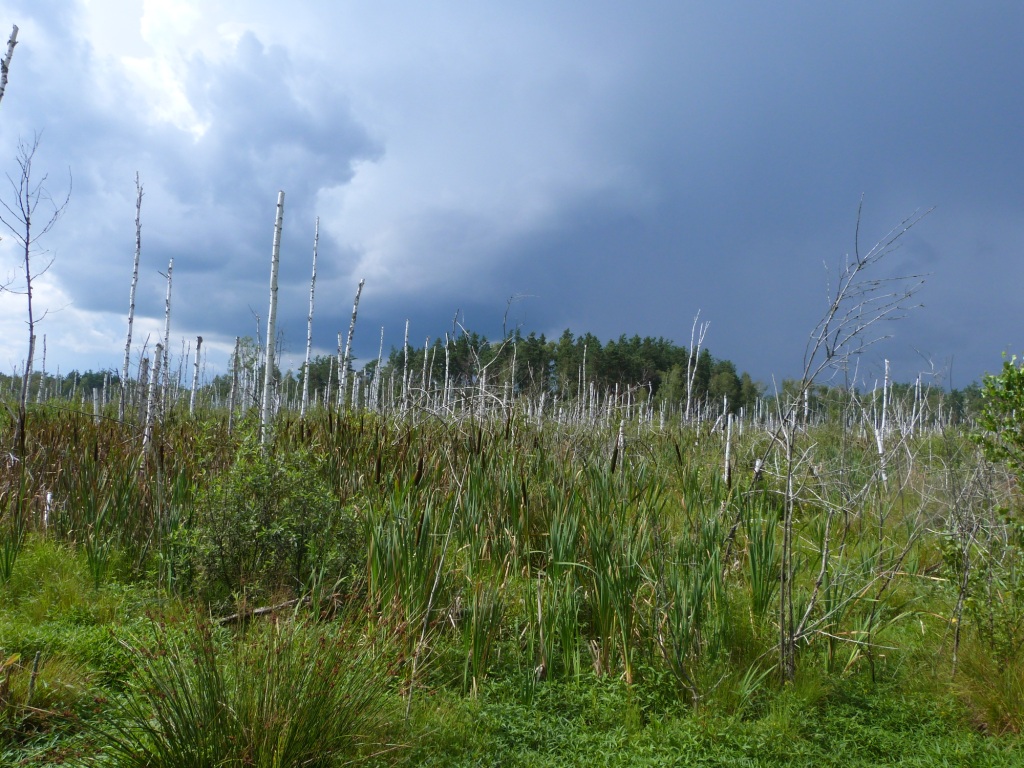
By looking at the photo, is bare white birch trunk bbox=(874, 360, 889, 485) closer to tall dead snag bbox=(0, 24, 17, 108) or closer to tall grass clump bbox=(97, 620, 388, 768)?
tall grass clump bbox=(97, 620, 388, 768)

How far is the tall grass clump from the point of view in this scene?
7.86ft

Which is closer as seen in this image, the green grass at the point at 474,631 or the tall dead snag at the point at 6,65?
the green grass at the point at 474,631

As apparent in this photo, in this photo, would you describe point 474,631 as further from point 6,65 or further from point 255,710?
point 6,65

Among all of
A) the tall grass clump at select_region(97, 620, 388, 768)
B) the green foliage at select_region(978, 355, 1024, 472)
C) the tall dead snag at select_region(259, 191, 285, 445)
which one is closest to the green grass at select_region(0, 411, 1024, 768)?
the tall grass clump at select_region(97, 620, 388, 768)

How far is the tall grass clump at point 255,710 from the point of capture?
2.40 metres

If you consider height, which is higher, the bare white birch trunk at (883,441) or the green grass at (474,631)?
the bare white birch trunk at (883,441)

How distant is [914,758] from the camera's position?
10.4 feet

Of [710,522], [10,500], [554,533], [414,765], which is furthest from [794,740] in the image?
[10,500]

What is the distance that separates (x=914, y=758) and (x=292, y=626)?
126 inches

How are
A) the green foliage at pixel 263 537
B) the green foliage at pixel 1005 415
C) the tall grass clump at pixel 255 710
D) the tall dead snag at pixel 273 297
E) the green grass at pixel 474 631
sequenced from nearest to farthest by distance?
the tall grass clump at pixel 255 710 → the green grass at pixel 474 631 → the green foliage at pixel 1005 415 → the green foliage at pixel 263 537 → the tall dead snag at pixel 273 297

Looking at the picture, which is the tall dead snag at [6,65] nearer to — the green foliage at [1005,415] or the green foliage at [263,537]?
the green foliage at [263,537]

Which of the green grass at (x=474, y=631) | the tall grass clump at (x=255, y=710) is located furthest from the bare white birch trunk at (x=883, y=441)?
the tall grass clump at (x=255, y=710)

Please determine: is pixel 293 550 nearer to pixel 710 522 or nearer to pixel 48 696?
pixel 48 696

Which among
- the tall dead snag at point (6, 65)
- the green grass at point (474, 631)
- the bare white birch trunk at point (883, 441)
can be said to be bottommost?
the green grass at point (474, 631)
